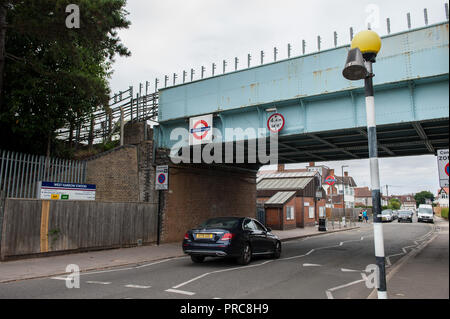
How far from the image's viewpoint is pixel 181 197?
19.2 meters

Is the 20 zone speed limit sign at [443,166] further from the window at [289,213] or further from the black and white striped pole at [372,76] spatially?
the window at [289,213]

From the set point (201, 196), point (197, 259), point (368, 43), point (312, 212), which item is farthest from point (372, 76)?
point (312, 212)

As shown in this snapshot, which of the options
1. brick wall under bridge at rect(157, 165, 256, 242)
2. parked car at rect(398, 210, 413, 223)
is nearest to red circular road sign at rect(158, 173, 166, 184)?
brick wall under bridge at rect(157, 165, 256, 242)

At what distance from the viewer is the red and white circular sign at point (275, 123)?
46.5 ft

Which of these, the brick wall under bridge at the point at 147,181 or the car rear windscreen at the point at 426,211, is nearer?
the brick wall under bridge at the point at 147,181

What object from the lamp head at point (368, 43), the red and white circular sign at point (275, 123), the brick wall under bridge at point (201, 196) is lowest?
the brick wall under bridge at point (201, 196)

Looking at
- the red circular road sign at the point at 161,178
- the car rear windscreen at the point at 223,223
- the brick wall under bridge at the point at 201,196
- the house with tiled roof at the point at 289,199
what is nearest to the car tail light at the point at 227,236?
the car rear windscreen at the point at 223,223

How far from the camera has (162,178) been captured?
17.3m

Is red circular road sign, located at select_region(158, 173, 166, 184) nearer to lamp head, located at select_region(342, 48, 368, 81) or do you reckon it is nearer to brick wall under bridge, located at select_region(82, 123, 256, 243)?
brick wall under bridge, located at select_region(82, 123, 256, 243)

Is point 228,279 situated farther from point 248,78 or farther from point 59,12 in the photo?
point 59,12

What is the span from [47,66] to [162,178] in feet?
25.3

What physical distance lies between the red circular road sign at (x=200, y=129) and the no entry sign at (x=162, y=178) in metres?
2.40

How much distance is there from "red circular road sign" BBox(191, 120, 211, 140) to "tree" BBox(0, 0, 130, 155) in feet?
14.8

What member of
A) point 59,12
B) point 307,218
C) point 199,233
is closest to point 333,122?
point 199,233
